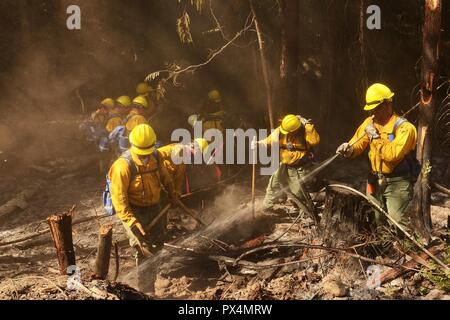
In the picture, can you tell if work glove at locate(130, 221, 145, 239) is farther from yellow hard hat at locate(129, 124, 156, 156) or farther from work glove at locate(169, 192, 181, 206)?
yellow hard hat at locate(129, 124, 156, 156)

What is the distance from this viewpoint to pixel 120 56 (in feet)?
42.8

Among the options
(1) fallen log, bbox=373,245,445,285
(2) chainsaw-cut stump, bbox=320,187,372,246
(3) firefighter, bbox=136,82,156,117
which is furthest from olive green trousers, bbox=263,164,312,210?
(3) firefighter, bbox=136,82,156,117

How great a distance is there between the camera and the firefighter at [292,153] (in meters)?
7.56

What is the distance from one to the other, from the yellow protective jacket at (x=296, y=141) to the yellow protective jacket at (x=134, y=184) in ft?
7.79

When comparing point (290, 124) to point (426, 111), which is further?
point (290, 124)

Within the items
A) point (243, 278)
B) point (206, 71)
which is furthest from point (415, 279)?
point (206, 71)

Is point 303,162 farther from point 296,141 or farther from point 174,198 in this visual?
point 174,198

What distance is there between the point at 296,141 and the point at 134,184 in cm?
322

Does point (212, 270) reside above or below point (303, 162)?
below

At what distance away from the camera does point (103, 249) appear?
19.1 ft

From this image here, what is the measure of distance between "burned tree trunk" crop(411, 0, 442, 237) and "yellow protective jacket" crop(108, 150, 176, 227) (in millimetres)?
4043

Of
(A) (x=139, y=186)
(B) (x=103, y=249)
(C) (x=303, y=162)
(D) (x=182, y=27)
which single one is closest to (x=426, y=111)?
(C) (x=303, y=162)

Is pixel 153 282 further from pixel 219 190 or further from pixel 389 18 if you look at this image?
pixel 389 18


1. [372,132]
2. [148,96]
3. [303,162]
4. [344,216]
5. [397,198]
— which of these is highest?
[148,96]
